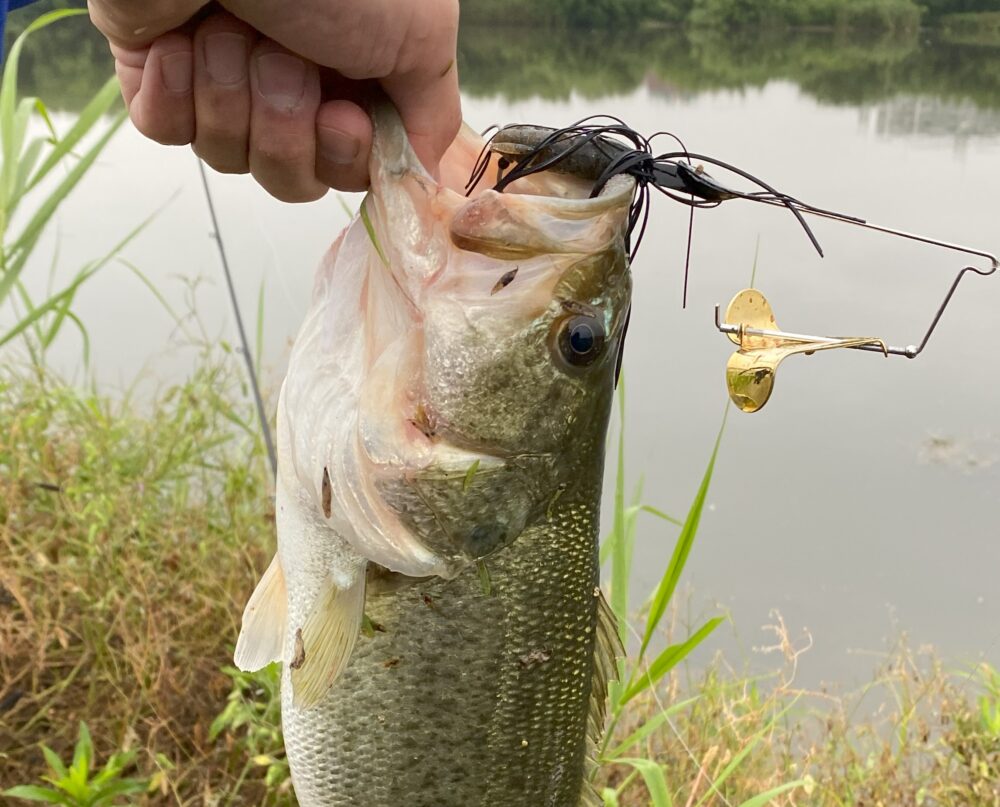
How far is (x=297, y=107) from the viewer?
3.61 ft

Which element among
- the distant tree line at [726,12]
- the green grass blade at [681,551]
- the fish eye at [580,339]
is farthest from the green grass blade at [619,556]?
the distant tree line at [726,12]

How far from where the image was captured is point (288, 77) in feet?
3.55

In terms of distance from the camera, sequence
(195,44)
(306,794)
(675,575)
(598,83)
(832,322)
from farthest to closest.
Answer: (598,83)
(832,322)
(675,575)
(306,794)
(195,44)

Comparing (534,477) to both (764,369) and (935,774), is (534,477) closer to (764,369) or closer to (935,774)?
(764,369)

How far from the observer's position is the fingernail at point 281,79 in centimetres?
107

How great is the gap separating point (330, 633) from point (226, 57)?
787 mm

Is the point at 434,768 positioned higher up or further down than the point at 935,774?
higher up

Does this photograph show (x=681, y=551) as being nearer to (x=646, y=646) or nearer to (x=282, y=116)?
(x=646, y=646)

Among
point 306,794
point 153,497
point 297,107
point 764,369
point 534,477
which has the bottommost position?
point 153,497

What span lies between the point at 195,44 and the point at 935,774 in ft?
8.62

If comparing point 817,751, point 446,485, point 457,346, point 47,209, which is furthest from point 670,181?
point 817,751

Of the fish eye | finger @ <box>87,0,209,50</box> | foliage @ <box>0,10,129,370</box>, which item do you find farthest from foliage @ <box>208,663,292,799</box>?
finger @ <box>87,0,209,50</box>

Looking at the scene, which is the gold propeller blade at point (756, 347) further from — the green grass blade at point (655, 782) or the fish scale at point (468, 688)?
the green grass blade at point (655, 782)

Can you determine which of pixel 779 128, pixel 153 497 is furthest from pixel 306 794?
pixel 779 128
